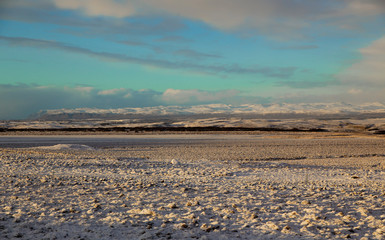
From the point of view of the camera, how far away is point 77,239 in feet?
18.6

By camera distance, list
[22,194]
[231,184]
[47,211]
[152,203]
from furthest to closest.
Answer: [231,184] < [22,194] < [152,203] < [47,211]

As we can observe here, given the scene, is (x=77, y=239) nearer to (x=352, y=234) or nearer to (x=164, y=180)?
(x=352, y=234)

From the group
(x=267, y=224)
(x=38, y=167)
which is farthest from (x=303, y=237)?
(x=38, y=167)

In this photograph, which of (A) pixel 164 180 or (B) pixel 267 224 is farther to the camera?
(A) pixel 164 180

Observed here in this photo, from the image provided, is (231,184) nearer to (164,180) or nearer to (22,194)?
(164,180)

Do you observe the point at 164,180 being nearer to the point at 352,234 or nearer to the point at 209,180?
the point at 209,180

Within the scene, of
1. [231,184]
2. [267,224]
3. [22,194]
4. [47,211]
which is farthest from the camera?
[231,184]

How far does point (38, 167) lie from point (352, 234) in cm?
1181

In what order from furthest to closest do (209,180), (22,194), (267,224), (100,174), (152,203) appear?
1. (100,174)
2. (209,180)
3. (22,194)
4. (152,203)
5. (267,224)

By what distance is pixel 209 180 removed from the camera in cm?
1177

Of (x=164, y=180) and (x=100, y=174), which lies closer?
(x=164, y=180)

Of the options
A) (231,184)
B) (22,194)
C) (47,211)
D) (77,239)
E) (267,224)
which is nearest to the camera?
(77,239)

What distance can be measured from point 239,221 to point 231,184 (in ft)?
14.5

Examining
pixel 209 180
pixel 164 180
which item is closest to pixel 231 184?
pixel 209 180
